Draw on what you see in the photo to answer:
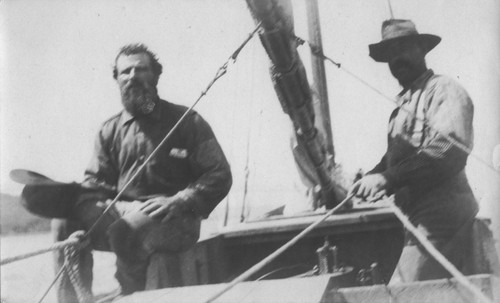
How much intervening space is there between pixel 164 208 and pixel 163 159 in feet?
0.86

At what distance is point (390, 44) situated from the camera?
2.20 meters

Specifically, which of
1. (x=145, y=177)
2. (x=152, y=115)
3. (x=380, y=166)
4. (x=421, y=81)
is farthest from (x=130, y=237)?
(x=421, y=81)

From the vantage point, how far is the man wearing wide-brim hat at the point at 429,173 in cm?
186

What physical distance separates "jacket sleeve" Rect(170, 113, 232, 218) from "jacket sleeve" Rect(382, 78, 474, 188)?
611mm

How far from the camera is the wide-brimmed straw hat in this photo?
2.17m

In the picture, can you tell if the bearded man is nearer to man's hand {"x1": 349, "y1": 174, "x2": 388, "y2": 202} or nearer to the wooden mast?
man's hand {"x1": 349, "y1": 174, "x2": 388, "y2": 202}

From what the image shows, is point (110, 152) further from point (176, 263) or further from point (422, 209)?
point (422, 209)

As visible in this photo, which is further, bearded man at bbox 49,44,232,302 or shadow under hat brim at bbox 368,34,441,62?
shadow under hat brim at bbox 368,34,441,62

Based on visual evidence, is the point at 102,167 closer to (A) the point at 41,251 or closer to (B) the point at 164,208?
(B) the point at 164,208

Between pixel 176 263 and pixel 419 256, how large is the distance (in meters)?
0.86

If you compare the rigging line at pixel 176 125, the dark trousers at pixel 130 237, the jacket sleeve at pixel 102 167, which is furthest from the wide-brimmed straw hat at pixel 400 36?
the jacket sleeve at pixel 102 167

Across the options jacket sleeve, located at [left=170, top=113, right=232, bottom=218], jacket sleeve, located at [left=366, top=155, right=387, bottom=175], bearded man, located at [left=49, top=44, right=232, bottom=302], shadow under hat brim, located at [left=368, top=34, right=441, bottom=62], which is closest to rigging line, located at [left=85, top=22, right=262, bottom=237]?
bearded man, located at [left=49, top=44, right=232, bottom=302]

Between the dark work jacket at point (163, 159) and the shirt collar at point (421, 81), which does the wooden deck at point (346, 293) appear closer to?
the dark work jacket at point (163, 159)

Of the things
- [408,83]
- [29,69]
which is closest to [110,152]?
[29,69]
